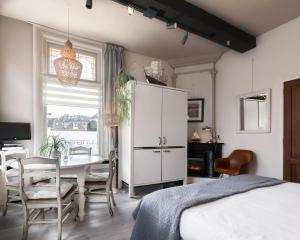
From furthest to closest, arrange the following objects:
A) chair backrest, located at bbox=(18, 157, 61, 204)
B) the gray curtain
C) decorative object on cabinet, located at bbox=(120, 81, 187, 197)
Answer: the gray curtain, decorative object on cabinet, located at bbox=(120, 81, 187, 197), chair backrest, located at bbox=(18, 157, 61, 204)

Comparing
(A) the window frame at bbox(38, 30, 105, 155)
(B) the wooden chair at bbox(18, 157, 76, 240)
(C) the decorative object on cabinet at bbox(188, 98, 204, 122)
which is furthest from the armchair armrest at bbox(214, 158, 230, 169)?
(B) the wooden chair at bbox(18, 157, 76, 240)

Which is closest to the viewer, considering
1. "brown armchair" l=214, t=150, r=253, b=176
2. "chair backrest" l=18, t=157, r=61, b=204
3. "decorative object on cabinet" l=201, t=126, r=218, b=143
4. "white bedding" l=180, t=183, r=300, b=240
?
"white bedding" l=180, t=183, r=300, b=240

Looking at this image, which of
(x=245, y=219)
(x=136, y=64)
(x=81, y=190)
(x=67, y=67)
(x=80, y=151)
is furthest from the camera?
(x=136, y=64)

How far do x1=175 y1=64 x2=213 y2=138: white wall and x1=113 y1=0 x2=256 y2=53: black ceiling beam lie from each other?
1.03m

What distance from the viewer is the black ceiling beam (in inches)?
114

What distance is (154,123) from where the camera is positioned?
13.3ft

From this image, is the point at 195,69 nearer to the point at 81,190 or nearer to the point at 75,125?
the point at 75,125

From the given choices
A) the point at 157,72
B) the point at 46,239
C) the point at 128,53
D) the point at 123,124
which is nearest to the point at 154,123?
the point at 123,124

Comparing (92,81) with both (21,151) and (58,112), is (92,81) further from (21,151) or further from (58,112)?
(21,151)

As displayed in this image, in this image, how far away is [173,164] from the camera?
428 cm

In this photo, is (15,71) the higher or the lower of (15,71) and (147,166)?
the higher

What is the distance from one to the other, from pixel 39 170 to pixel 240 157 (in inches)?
134

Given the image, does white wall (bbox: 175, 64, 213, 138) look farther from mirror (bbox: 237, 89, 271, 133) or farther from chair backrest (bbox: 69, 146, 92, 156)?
chair backrest (bbox: 69, 146, 92, 156)

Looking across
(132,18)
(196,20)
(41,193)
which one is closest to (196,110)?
(196,20)
